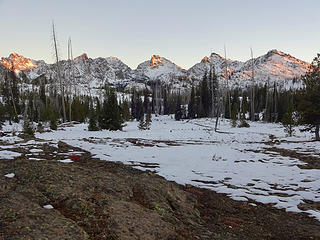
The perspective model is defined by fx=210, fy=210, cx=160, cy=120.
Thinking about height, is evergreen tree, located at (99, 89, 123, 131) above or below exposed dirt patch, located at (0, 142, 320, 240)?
A: above

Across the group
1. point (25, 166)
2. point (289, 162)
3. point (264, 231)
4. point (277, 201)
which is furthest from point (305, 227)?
point (289, 162)

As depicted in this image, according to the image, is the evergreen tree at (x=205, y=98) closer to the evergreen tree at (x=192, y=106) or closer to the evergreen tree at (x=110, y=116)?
the evergreen tree at (x=192, y=106)

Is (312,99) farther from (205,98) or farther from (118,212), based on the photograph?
(205,98)

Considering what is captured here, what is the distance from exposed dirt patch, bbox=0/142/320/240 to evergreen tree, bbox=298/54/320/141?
63.2ft

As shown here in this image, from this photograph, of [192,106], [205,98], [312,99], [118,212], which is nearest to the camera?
[118,212]

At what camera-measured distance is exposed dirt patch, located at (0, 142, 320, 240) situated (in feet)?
10.1

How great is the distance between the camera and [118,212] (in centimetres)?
380

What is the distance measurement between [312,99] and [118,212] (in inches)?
949

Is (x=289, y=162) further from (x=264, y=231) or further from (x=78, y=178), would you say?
(x=78, y=178)

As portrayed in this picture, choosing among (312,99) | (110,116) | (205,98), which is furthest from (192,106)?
(312,99)

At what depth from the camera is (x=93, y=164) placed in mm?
8516

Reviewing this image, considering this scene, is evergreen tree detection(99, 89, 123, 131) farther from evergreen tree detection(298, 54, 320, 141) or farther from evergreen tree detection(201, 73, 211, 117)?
evergreen tree detection(201, 73, 211, 117)

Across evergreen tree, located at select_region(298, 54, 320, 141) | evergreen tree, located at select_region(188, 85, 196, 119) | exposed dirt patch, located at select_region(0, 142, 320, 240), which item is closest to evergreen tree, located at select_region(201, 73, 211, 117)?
evergreen tree, located at select_region(188, 85, 196, 119)

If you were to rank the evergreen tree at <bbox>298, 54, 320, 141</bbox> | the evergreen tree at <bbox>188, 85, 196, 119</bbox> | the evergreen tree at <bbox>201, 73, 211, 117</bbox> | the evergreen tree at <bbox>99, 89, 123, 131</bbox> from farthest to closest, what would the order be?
the evergreen tree at <bbox>188, 85, 196, 119</bbox> → the evergreen tree at <bbox>201, 73, 211, 117</bbox> → the evergreen tree at <bbox>99, 89, 123, 131</bbox> → the evergreen tree at <bbox>298, 54, 320, 141</bbox>
